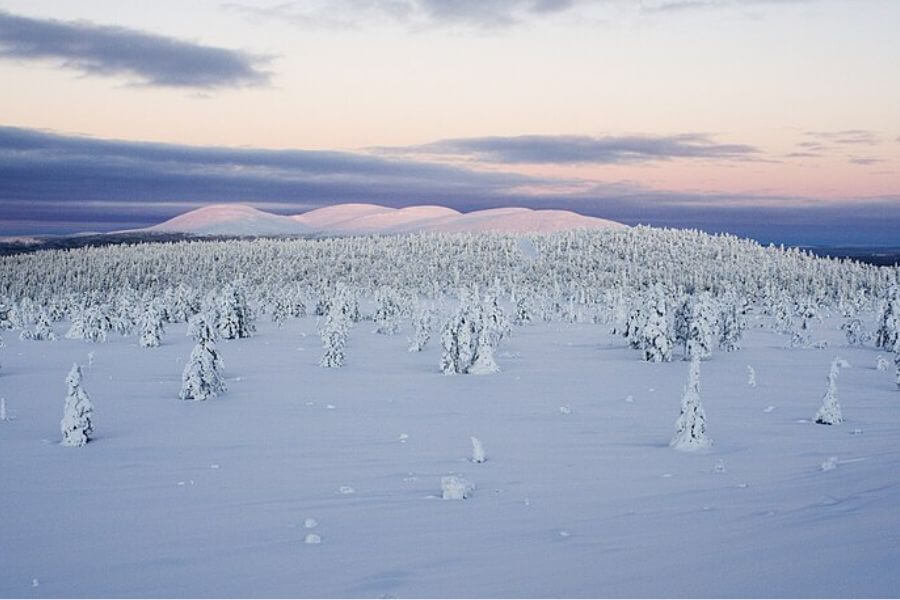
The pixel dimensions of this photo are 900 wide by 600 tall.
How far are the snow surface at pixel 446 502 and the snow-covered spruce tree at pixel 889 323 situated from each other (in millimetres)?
27460

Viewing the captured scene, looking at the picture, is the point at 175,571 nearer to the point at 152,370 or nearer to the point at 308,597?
the point at 308,597

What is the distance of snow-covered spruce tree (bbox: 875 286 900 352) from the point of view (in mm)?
65375

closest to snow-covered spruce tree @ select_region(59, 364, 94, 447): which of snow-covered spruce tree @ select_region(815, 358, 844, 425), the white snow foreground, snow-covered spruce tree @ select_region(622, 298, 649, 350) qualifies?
the white snow foreground

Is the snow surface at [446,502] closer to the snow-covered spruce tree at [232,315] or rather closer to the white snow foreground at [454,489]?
the white snow foreground at [454,489]

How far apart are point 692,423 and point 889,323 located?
2302 inches

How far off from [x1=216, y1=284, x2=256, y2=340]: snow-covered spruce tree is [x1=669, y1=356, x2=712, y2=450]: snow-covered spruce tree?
237ft

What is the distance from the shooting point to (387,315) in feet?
347

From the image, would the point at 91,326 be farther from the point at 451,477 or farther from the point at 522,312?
the point at 451,477

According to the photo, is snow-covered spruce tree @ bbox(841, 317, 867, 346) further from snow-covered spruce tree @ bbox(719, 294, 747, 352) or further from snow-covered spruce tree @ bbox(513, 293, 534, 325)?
snow-covered spruce tree @ bbox(513, 293, 534, 325)

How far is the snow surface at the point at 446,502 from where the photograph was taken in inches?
421

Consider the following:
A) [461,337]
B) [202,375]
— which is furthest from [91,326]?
[202,375]

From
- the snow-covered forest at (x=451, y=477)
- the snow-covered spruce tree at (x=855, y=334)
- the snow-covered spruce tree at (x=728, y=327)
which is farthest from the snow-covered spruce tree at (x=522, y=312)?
the snow-covered forest at (x=451, y=477)

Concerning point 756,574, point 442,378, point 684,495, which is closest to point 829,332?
point 442,378

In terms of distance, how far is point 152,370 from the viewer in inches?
2157
